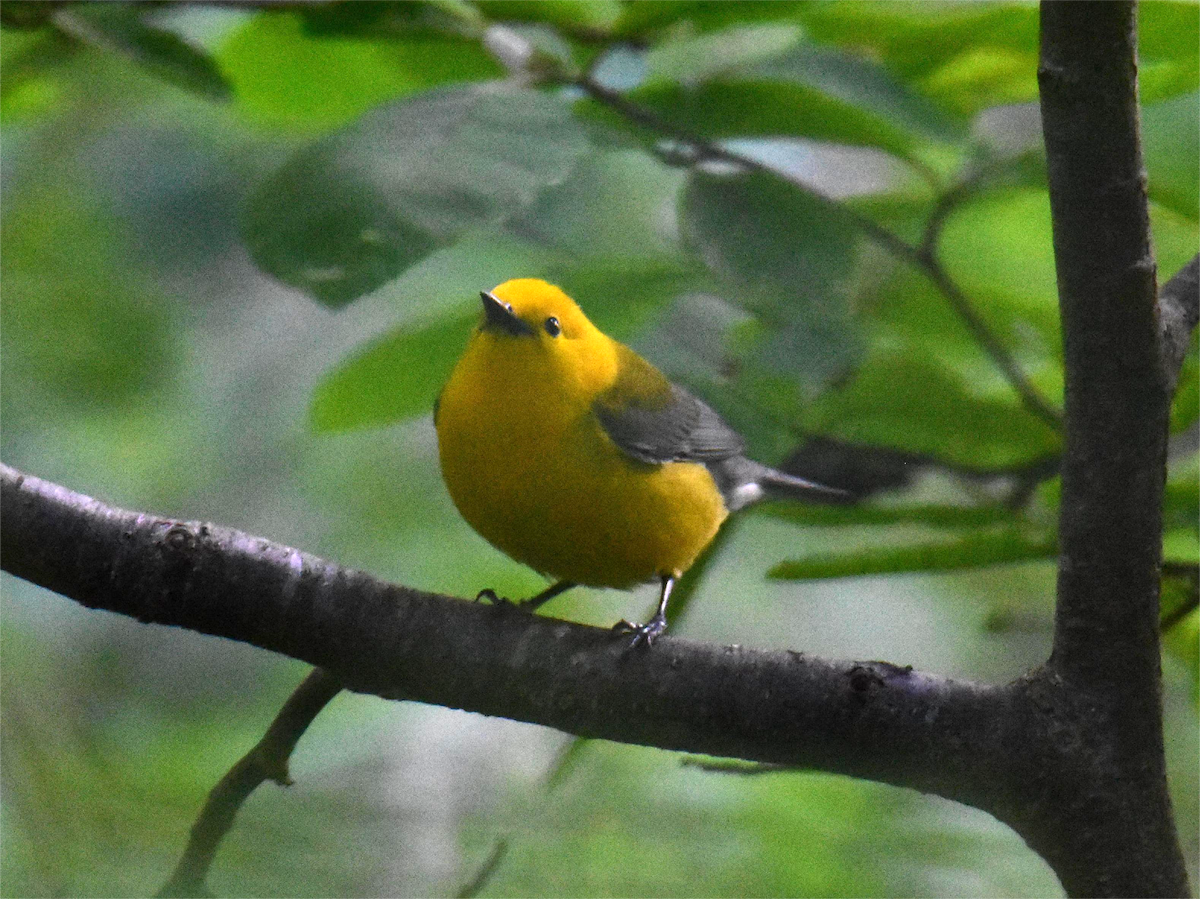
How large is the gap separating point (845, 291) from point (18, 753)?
77.1 inches

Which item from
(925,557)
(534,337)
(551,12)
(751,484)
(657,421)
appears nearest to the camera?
(925,557)

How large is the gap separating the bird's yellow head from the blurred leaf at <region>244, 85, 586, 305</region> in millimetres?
748

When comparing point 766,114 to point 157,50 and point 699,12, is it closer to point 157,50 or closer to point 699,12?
point 699,12

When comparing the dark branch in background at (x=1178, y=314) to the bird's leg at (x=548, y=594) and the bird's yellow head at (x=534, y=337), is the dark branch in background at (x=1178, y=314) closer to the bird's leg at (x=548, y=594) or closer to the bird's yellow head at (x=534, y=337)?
the bird's yellow head at (x=534, y=337)

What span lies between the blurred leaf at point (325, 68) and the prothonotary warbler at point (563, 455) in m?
0.51

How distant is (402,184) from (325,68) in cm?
108

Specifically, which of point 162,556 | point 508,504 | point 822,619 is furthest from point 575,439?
point 822,619

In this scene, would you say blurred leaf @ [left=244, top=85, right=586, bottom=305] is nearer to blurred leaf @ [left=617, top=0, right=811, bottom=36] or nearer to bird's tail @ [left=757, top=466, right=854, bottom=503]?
blurred leaf @ [left=617, top=0, right=811, bottom=36]

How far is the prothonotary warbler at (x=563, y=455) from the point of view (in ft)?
9.31

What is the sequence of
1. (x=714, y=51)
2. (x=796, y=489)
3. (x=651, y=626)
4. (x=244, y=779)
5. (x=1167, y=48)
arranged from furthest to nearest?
(x=796, y=489)
(x=714, y=51)
(x=651, y=626)
(x=1167, y=48)
(x=244, y=779)

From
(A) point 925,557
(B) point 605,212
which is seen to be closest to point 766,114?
(B) point 605,212

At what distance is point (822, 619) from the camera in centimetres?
637

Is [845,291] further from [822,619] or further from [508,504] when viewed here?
[822,619]

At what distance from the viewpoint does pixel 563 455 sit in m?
2.89
